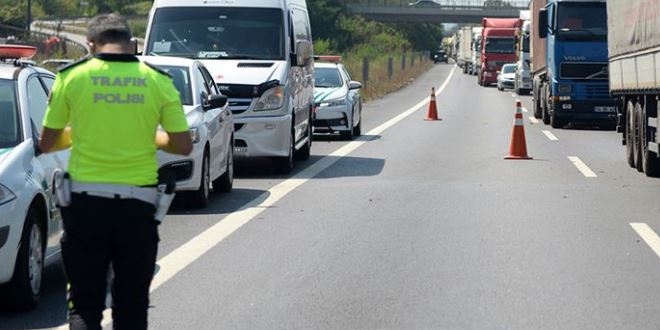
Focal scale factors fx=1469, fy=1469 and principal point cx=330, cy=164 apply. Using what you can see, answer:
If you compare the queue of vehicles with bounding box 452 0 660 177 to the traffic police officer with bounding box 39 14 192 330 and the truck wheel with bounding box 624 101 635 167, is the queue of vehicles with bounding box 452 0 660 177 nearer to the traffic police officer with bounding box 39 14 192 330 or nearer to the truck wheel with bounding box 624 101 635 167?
the truck wheel with bounding box 624 101 635 167

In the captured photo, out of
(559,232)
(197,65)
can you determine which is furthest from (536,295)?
(197,65)

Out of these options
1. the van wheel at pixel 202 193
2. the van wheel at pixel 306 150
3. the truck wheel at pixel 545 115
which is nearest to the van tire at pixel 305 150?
the van wheel at pixel 306 150

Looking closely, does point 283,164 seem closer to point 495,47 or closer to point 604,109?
point 604,109

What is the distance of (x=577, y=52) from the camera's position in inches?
1193

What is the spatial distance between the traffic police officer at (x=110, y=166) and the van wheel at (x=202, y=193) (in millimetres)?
7964

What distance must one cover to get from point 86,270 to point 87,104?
0.70 meters

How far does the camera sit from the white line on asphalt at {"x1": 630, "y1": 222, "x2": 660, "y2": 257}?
38.8ft

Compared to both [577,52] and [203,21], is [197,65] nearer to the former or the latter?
[203,21]

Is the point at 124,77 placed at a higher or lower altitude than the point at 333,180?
higher

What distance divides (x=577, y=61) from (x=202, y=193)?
17.5 meters

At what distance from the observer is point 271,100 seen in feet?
59.4

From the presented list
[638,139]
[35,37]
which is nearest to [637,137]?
[638,139]

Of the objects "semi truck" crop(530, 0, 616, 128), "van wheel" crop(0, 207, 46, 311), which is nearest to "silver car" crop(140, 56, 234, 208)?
"van wheel" crop(0, 207, 46, 311)

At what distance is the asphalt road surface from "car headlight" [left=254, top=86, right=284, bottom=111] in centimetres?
86
